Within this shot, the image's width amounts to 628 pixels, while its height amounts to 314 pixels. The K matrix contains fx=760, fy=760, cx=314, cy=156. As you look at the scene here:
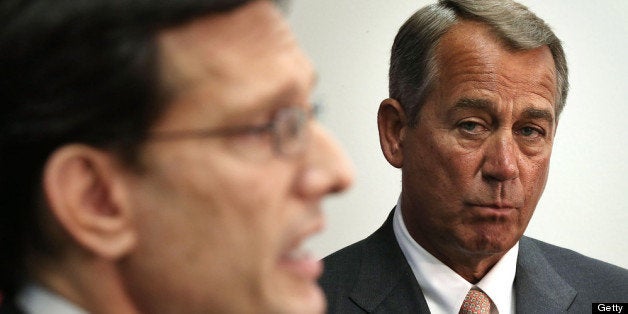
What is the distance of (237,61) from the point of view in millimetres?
813

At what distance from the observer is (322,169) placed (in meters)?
0.85

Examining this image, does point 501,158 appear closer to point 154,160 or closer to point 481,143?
point 481,143

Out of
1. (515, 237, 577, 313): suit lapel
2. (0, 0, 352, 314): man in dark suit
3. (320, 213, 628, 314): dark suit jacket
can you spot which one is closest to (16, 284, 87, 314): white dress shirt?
(0, 0, 352, 314): man in dark suit

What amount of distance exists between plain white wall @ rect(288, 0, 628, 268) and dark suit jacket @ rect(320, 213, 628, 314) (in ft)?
2.08

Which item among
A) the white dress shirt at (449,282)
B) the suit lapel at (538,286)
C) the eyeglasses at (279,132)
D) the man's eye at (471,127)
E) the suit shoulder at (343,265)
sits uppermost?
the eyeglasses at (279,132)

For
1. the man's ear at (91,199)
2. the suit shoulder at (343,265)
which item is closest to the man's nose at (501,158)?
the suit shoulder at (343,265)

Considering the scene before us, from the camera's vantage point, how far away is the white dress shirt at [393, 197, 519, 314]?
1697 millimetres

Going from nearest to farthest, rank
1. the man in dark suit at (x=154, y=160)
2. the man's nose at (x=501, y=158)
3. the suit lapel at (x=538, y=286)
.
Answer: the man in dark suit at (x=154, y=160), the man's nose at (x=501, y=158), the suit lapel at (x=538, y=286)

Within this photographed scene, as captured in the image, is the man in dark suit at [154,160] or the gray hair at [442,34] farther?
the gray hair at [442,34]

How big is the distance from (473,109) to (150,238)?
1.03 m

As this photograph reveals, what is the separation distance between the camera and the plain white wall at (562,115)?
2453 mm

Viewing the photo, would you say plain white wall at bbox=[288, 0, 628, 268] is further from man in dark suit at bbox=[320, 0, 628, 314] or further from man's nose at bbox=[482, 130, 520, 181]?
man's nose at bbox=[482, 130, 520, 181]

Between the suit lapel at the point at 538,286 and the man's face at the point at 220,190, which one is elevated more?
the man's face at the point at 220,190

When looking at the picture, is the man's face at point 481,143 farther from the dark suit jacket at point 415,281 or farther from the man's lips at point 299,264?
the man's lips at point 299,264
